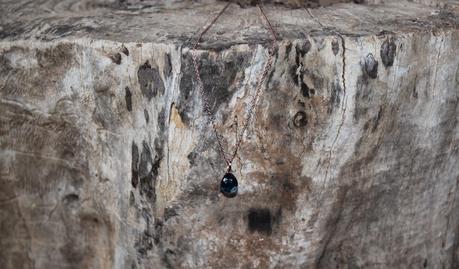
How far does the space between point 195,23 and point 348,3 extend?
343 millimetres

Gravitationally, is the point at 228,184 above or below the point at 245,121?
below

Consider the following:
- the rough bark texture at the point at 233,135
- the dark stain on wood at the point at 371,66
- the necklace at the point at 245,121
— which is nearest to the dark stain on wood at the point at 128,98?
the rough bark texture at the point at 233,135

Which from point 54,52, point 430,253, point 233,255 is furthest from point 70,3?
point 430,253

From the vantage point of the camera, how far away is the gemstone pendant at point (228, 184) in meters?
1.32

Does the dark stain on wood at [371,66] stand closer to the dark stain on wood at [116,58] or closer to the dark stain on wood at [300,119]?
the dark stain on wood at [300,119]

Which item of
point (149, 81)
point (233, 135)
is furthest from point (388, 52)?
point (149, 81)

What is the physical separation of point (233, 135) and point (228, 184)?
85 millimetres

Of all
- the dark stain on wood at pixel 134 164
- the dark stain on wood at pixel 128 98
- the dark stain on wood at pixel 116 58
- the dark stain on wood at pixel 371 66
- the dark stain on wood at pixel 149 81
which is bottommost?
the dark stain on wood at pixel 134 164

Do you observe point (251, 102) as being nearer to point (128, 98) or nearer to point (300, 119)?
point (300, 119)

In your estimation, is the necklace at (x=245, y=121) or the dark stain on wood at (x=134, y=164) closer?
the necklace at (x=245, y=121)

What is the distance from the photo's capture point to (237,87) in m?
1.29

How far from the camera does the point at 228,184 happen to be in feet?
4.32

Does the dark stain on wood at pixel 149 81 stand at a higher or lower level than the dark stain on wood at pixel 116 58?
lower

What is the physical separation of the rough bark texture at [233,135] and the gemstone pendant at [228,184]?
1.2 inches
